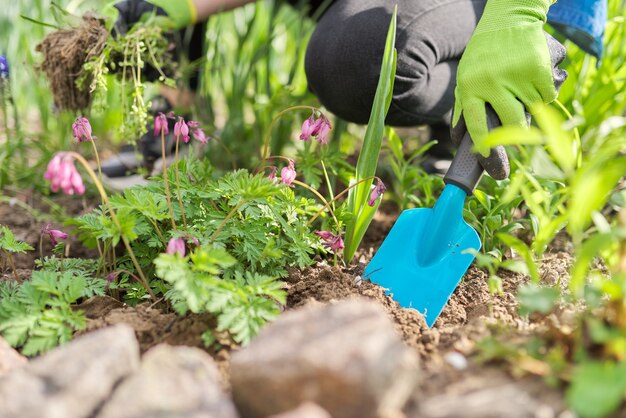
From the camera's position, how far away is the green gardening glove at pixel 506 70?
129 centimetres

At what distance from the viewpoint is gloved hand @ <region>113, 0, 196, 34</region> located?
174cm

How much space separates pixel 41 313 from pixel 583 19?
1.55 meters

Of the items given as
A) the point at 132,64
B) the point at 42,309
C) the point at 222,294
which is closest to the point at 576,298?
the point at 222,294

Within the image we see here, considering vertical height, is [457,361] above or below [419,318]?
above

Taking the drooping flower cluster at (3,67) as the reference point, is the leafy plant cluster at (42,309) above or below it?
below

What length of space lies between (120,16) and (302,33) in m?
0.73

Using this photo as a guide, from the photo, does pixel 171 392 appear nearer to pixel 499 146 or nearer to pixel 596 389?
pixel 596 389

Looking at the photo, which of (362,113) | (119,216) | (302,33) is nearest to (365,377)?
(119,216)

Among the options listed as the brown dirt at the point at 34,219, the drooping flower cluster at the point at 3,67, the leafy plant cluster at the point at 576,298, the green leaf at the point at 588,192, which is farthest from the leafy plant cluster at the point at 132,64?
the green leaf at the point at 588,192

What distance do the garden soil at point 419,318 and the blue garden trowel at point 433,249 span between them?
2.0 inches

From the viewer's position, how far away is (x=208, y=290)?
1089 millimetres

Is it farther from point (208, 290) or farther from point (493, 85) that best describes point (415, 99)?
point (208, 290)

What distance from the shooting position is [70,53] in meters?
1.66

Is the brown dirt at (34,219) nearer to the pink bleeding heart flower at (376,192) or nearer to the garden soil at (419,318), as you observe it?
the garden soil at (419,318)
